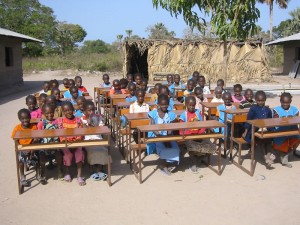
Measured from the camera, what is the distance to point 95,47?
50562mm

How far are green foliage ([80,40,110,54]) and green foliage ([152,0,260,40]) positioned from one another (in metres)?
40.4

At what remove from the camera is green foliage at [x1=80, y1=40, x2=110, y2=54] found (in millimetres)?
49388

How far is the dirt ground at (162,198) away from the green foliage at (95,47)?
148 ft

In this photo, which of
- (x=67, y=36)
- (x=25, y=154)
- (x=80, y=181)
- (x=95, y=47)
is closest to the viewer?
(x=80, y=181)

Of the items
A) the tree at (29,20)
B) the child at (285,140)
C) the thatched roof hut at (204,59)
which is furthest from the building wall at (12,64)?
the tree at (29,20)

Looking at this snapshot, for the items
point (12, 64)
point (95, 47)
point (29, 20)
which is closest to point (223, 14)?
point (12, 64)

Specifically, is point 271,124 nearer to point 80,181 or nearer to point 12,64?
point 80,181

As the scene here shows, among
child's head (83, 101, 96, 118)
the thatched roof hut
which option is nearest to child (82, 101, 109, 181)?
child's head (83, 101, 96, 118)

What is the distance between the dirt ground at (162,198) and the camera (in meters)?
3.72

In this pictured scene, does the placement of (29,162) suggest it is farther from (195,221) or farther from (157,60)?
(157,60)

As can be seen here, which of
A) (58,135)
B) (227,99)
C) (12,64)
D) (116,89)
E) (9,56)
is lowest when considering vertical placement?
(58,135)

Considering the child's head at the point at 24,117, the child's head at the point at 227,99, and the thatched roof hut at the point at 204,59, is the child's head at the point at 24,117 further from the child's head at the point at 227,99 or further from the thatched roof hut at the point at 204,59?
the thatched roof hut at the point at 204,59

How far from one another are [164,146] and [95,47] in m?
47.3

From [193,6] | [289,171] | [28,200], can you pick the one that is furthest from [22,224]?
[193,6]
